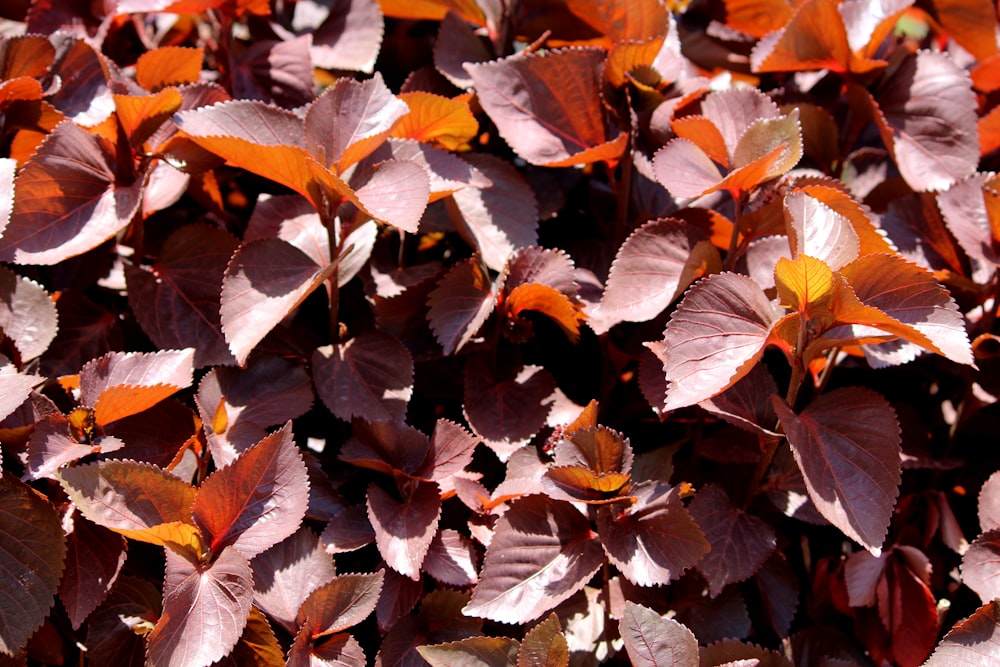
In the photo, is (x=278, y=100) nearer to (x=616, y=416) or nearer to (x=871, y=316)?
(x=616, y=416)

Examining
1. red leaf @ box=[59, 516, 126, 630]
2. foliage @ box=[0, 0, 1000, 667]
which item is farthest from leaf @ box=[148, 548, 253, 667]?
red leaf @ box=[59, 516, 126, 630]

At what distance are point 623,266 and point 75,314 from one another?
2.84 feet

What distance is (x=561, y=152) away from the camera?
1.49 metres

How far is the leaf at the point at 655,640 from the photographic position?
3.67ft

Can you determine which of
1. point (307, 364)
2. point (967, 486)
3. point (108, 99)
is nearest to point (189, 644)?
point (307, 364)

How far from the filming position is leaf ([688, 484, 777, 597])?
128 centimetres

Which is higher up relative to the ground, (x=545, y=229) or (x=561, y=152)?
(x=561, y=152)

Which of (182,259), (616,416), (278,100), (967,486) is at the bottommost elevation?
(967,486)

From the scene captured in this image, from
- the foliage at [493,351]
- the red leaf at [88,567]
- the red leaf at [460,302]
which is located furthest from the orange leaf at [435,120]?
the red leaf at [88,567]

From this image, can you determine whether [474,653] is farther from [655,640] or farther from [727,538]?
[727,538]

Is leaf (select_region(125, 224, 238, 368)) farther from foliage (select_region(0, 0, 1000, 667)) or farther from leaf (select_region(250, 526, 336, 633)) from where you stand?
leaf (select_region(250, 526, 336, 633))

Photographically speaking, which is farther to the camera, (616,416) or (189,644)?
(616,416)

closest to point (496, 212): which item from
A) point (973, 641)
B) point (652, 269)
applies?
point (652, 269)

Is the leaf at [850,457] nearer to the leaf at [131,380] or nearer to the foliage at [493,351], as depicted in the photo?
the foliage at [493,351]
